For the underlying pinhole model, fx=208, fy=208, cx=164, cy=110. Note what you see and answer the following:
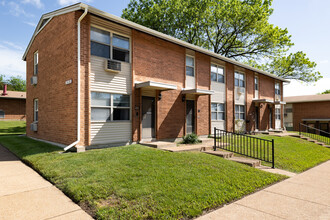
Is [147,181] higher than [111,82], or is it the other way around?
[111,82]

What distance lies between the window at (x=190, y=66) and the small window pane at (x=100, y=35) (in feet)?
17.4

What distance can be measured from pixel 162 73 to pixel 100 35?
3.65m

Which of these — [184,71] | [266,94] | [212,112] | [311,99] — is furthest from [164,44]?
[311,99]

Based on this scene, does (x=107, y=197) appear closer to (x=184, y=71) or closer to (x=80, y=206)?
(x=80, y=206)

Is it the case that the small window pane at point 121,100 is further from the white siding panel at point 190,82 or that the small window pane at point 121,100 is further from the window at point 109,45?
the white siding panel at point 190,82

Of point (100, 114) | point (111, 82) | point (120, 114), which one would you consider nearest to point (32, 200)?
point (100, 114)

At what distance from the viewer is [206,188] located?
4.62m

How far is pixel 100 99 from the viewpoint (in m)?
8.71

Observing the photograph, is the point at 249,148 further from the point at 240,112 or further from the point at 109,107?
the point at 240,112

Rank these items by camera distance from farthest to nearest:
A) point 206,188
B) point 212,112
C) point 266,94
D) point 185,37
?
point 185,37 → point 266,94 → point 212,112 → point 206,188

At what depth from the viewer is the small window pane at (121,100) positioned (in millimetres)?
9180

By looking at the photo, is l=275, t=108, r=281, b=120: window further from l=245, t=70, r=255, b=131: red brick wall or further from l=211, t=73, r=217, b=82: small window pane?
l=211, t=73, r=217, b=82: small window pane

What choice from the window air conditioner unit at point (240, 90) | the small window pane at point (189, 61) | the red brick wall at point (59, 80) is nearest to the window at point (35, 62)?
the red brick wall at point (59, 80)

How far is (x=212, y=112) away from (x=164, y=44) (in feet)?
19.4
